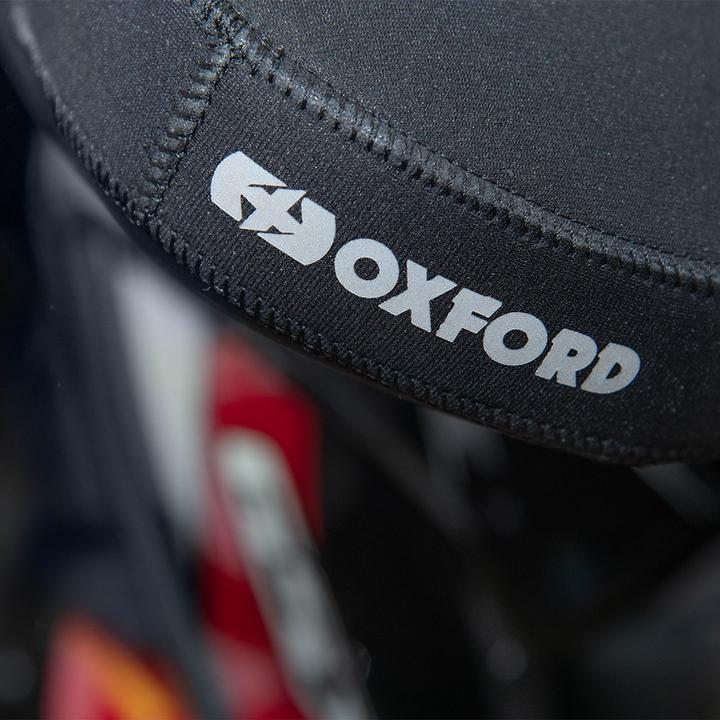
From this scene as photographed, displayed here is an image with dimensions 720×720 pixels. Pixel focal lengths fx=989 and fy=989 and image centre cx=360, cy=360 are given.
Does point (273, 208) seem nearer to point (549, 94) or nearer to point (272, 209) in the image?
point (272, 209)

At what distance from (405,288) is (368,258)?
0.02 meters

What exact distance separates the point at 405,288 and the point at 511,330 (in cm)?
4

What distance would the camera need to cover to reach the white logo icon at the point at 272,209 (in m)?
0.33

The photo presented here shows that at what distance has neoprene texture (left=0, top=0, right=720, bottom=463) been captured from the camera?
0.33 metres

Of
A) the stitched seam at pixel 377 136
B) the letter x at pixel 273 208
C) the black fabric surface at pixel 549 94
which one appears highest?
the black fabric surface at pixel 549 94

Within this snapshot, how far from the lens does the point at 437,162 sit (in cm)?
33

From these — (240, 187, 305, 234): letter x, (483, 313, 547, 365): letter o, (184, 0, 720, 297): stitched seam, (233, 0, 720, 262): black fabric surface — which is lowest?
(240, 187, 305, 234): letter x

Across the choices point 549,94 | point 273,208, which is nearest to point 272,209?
point 273,208

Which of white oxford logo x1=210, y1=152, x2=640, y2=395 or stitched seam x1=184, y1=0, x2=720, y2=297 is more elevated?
stitched seam x1=184, y1=0, x2=720, y2=297

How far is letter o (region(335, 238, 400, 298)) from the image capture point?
0.33m

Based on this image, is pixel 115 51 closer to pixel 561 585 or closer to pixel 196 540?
pixel 196 540

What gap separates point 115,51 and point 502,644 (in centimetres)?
65

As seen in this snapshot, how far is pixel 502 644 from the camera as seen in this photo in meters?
0.85

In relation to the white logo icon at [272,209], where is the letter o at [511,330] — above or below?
above
